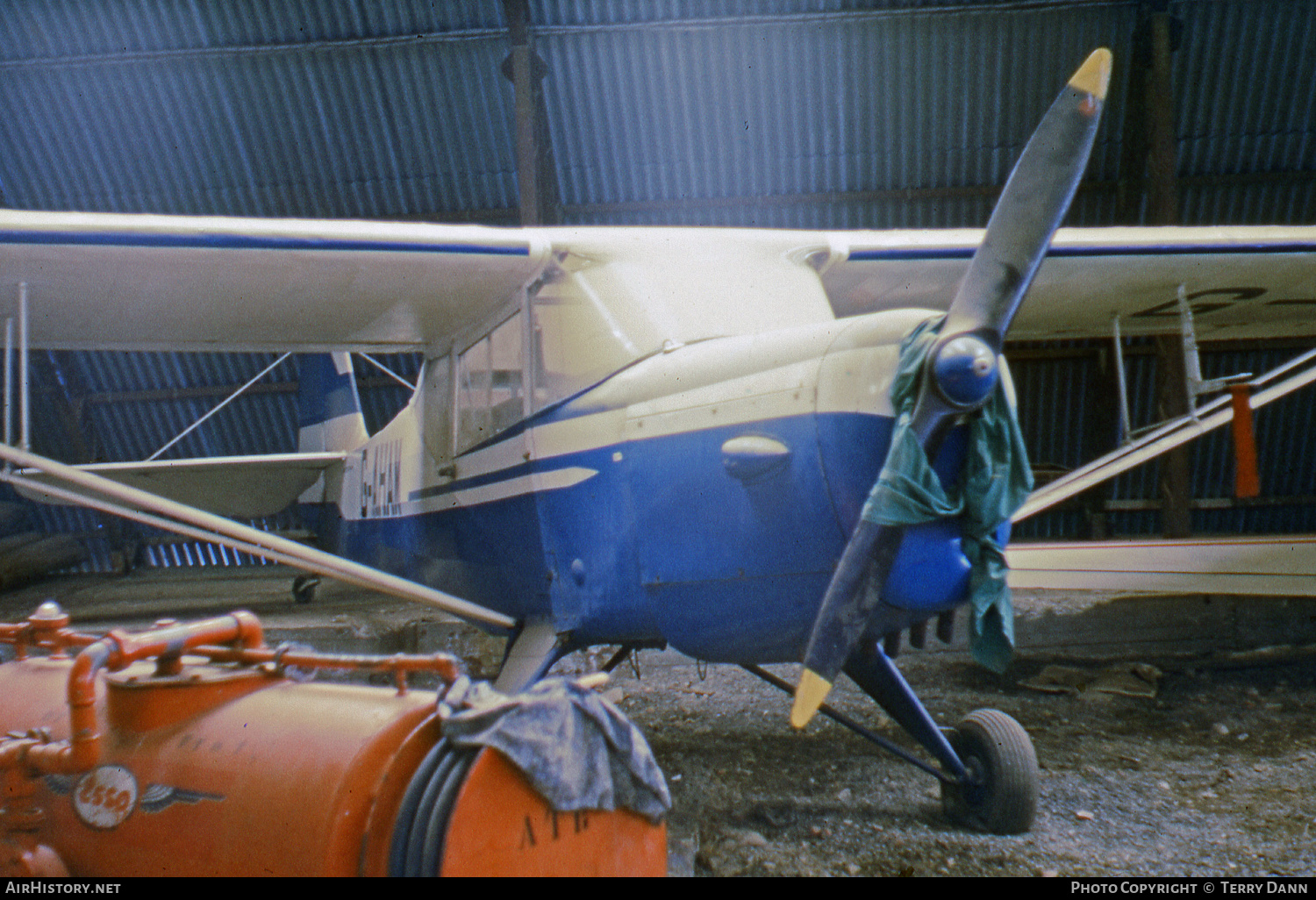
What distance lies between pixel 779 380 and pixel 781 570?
53cm

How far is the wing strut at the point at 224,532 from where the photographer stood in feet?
9.86

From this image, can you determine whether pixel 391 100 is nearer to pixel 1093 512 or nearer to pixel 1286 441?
pixel 1093 512

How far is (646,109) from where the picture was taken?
8.45 m

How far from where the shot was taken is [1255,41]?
8.01 m

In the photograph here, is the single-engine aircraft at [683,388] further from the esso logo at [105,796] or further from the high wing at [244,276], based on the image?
the esso logo at [105,796]

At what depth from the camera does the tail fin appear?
646 centimetres

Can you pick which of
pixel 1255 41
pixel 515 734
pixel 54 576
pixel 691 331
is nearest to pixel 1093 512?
pixel 1255 41

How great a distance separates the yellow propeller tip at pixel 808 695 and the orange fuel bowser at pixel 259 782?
0.43m

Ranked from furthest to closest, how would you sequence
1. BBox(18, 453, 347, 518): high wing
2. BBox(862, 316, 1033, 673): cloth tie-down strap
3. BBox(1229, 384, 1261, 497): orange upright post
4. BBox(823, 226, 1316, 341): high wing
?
BBox(18, 453, 347, 518): high wing, BBox(823, 226, 1316, 341): high wing, BBox(1229, 384, 1261, 497): orange upright post, BBox(862, 316, 1033, 673): cloth tie-down strap

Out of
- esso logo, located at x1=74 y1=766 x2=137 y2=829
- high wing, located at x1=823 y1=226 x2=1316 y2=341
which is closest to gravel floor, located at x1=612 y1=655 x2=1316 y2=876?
esso logo, located at x1=74 y1=766 x2=137 y2=829

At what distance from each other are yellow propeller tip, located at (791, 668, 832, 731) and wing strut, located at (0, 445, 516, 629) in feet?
5.79

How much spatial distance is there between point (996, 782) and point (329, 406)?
562 centimetres

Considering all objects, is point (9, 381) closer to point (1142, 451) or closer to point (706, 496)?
point (706, 496)

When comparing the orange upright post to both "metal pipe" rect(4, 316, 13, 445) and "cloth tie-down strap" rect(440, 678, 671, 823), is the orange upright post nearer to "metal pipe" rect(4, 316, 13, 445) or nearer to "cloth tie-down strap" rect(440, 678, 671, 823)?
"cloth tie-down strap" rect(440, 678, 671, 823)
